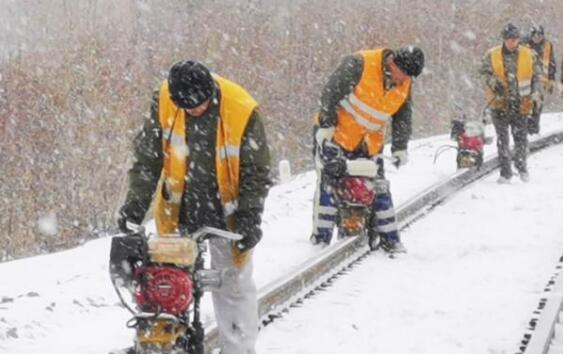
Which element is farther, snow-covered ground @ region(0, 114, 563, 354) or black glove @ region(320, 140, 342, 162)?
black glove @ region(320, 140, 342, 162)

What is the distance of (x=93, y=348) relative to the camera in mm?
5559

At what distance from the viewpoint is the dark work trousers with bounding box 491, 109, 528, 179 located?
→ 11938 mm

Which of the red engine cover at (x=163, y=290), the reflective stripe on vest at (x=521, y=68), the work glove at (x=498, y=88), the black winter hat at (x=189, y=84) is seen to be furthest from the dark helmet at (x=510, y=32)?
the red engine cover at (x=163, y=290)

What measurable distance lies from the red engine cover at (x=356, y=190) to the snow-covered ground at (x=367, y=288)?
59cm

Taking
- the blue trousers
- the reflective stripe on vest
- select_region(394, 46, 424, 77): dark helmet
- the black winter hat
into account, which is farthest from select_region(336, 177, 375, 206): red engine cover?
the reflective stripe on vest

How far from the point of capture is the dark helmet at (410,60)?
7.26 metres

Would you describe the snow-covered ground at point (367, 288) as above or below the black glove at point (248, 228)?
below

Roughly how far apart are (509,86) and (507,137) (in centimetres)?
73

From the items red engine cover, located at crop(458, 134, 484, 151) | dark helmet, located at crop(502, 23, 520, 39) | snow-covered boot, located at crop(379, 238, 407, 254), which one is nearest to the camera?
snow-covered boot, located at crop(379, 238, 407, 254)

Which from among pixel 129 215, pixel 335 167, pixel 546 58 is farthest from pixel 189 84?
pixel 546 58

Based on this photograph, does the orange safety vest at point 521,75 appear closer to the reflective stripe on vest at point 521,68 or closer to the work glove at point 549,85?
the reflective stripe on vest at point 521,68

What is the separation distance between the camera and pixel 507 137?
1201 centimetres

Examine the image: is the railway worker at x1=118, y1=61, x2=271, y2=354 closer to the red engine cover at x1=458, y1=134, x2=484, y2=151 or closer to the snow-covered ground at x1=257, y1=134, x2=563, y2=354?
the snow-covered ground at x1=257, y1=134, x2=563, y2=354

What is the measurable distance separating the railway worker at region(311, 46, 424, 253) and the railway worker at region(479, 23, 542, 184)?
4.15 metres
